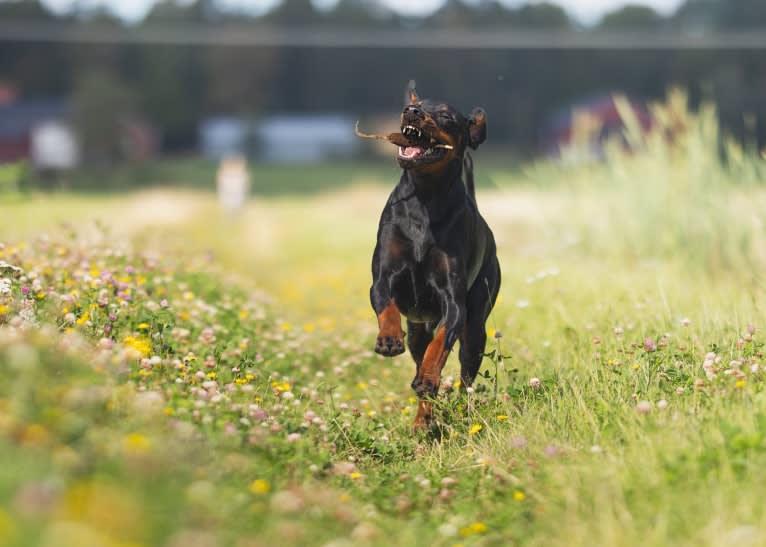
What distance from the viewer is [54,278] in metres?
5.39

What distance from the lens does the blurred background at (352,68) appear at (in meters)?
60.6

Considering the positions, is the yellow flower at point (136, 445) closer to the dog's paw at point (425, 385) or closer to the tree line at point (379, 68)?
the dog's paw at point (425, 385)

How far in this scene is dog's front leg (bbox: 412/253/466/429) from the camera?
164 inches

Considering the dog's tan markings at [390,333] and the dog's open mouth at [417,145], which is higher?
the dog's open mouth at [417,145]

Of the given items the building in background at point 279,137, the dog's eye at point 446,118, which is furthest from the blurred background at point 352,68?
the dog's eye at point 446,118

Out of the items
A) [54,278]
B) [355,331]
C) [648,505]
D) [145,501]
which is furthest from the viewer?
[355,331]

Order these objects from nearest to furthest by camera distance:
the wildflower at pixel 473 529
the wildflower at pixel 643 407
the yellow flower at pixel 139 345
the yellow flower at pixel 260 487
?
the yellow flower at pixel 260 487
the wildflower at pixel 473 529
the wildflower at pixel 643 407
the yellow flower at pixel 139 345

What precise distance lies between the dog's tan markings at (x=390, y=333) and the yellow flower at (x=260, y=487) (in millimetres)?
967

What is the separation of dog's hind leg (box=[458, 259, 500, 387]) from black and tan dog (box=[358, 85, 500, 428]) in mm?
185

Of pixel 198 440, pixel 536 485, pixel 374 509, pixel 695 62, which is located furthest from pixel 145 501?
pixel 695 62

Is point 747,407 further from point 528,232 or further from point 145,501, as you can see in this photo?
point 528,232

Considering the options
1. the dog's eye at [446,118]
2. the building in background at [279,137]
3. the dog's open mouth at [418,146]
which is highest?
the dog's eye at [446,118]

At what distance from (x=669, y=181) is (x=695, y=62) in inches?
2228

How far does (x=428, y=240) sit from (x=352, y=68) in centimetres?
6807
